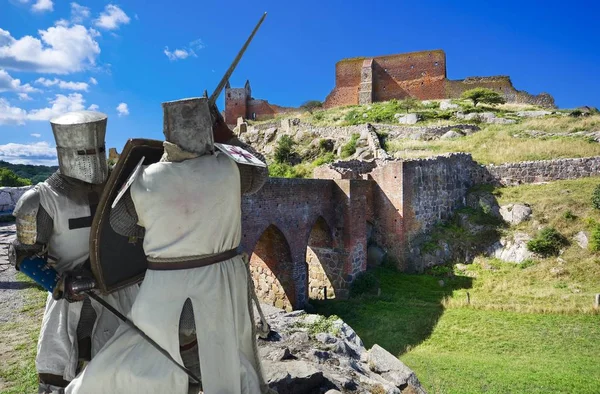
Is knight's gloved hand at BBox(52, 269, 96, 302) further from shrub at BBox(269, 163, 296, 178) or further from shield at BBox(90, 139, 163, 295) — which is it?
shrub at BBox(269, 163, 296, 178)

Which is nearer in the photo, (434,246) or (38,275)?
(38,275)

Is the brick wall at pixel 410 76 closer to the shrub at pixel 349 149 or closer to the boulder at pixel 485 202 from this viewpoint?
the shrub at pixel 349 149

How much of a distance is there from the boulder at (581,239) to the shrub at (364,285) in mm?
7511

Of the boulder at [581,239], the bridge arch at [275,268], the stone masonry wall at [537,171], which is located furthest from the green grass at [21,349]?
the stone masonry wall at [537,171]

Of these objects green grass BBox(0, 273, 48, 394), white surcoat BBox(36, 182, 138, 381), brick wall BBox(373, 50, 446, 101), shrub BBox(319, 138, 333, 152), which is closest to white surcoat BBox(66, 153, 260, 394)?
white surcoat BBox(36, 182, 138, 381)

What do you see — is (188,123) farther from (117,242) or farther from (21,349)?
(21,349)

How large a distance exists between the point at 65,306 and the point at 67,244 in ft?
1.56

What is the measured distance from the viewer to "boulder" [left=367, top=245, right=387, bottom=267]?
1864 centimetres

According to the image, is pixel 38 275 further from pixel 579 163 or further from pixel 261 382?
pixel 579 163

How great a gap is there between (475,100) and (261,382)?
41944 millimetres

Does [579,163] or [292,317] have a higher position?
[579,163]

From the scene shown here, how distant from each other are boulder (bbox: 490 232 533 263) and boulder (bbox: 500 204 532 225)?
93cm

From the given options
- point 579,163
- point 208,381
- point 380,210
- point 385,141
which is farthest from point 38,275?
point 385,141

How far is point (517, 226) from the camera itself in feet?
60.0
